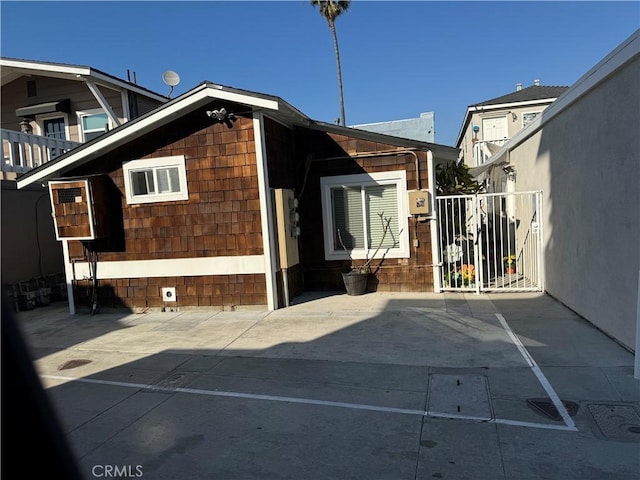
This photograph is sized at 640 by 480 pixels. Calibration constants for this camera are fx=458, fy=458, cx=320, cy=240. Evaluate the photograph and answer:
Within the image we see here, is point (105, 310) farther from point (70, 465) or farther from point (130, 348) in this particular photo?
point (70, 465)

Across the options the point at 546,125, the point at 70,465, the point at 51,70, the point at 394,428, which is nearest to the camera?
the point at 70,465

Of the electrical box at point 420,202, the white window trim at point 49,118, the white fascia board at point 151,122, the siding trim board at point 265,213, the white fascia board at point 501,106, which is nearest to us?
the white fascia board at point 151,122

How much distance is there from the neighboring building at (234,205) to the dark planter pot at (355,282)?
1.39ft

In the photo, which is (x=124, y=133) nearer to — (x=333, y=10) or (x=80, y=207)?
(x=80, y=207)

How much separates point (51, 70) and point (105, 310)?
674cm

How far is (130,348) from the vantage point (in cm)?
627

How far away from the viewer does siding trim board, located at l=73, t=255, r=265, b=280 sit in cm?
809

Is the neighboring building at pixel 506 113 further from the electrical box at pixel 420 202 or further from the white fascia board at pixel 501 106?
the electrical box at pixel 420 202

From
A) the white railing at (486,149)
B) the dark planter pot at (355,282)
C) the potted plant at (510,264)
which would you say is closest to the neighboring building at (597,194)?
the potted plant at (510,264)

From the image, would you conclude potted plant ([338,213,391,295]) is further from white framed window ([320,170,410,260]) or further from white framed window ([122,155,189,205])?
white framed window ([122,155,189,205])

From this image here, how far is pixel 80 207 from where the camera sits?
8203 mm

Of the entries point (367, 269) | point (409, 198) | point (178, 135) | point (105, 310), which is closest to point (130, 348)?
point (105, 310)

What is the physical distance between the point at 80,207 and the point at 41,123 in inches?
251

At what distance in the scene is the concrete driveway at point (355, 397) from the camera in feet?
10.4
